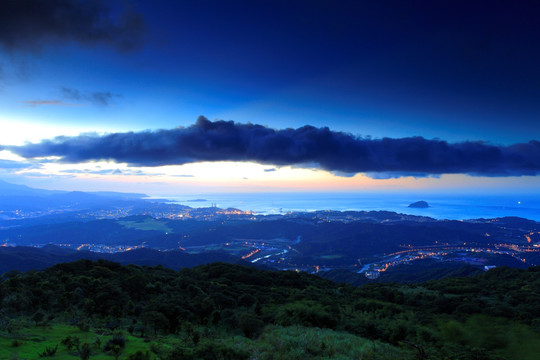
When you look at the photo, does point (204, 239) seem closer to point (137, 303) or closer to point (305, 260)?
point (305, 260)

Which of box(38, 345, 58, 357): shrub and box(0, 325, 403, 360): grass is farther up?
box(38, 345, 58, 357): shrub

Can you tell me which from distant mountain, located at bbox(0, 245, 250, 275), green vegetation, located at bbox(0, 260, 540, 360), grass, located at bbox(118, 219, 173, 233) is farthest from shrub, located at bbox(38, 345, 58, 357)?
grass, located at bbox(118, 219, 173, 233)

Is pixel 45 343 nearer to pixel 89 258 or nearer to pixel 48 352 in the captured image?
pixel 48 352

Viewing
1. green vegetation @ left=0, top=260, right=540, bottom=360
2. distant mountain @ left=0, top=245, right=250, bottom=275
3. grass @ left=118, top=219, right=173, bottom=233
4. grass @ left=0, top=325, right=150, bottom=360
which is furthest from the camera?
grass @ left=118, top=219, right=173, bottom=233

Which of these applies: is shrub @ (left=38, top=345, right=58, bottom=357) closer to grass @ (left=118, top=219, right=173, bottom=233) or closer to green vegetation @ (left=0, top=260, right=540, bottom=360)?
green vegetation @ (left=0, top=260, right=540, bottom=360)

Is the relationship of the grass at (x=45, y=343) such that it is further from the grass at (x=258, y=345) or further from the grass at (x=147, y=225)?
the grass at (x=147, y=225)

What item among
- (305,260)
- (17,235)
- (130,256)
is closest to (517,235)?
(305,260)
